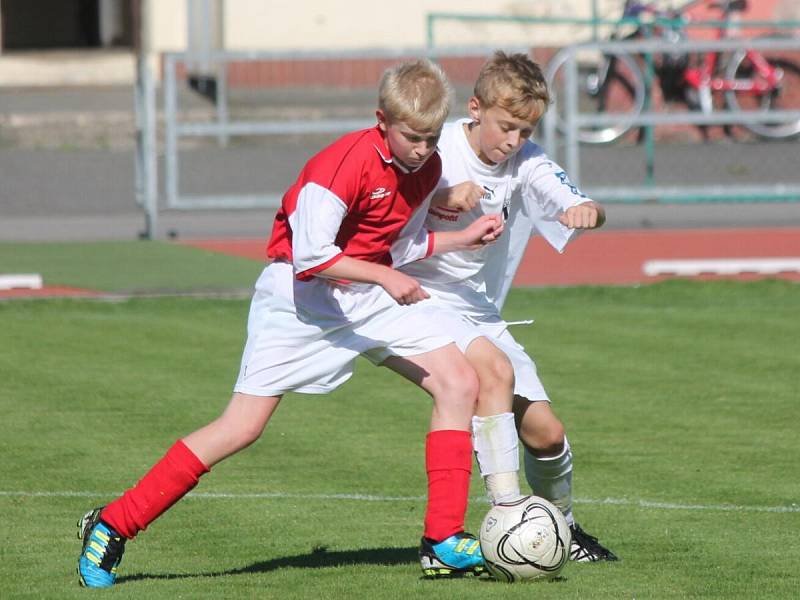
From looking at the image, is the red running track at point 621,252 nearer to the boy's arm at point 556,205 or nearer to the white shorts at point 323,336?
the boy's arm at point 556,205

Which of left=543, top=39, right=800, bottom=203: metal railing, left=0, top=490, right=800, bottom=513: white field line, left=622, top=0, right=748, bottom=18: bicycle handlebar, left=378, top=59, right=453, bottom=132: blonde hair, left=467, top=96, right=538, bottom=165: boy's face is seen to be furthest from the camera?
left=622, top=0, right=748, bottom=18: bicycle handlebar

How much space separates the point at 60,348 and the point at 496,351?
542 centimetres

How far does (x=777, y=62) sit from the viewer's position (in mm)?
22000

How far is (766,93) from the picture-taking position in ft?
71.7

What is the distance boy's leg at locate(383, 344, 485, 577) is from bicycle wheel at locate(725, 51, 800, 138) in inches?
623

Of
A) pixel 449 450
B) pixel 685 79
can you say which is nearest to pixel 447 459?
pixel 449 450

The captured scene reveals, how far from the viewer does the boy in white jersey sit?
5438mm

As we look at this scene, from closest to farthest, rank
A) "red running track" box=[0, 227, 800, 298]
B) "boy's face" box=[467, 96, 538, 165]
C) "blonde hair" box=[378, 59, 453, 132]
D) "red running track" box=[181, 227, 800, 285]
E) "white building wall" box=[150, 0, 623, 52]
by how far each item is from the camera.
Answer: "blonde hair" box=[378, 59, 453, 132], "boy's face" box=[467, 96, 538, 165], "red running track" box=[0, 227, 800, 298], "red running track" box=[181, 227, 800, 285], "white building wall" box=[150, 0, 623, 52]

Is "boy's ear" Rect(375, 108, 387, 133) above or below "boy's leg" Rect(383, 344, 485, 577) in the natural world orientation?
above

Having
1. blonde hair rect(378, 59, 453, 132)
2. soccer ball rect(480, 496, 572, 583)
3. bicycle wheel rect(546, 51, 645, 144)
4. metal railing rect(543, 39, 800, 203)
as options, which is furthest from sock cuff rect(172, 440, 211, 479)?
bicycle wheel rect(546, 51, 645, 144)

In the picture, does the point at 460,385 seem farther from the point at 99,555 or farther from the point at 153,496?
the point at 99,555

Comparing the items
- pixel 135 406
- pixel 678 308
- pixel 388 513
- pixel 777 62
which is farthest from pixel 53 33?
pixel 388 513

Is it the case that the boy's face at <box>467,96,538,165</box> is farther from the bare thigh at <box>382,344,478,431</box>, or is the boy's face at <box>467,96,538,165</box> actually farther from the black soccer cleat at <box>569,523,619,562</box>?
the black soccer cleat at <box>569,523,619,562</box>

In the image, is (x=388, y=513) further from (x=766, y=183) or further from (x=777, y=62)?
(x=777, y=62)
